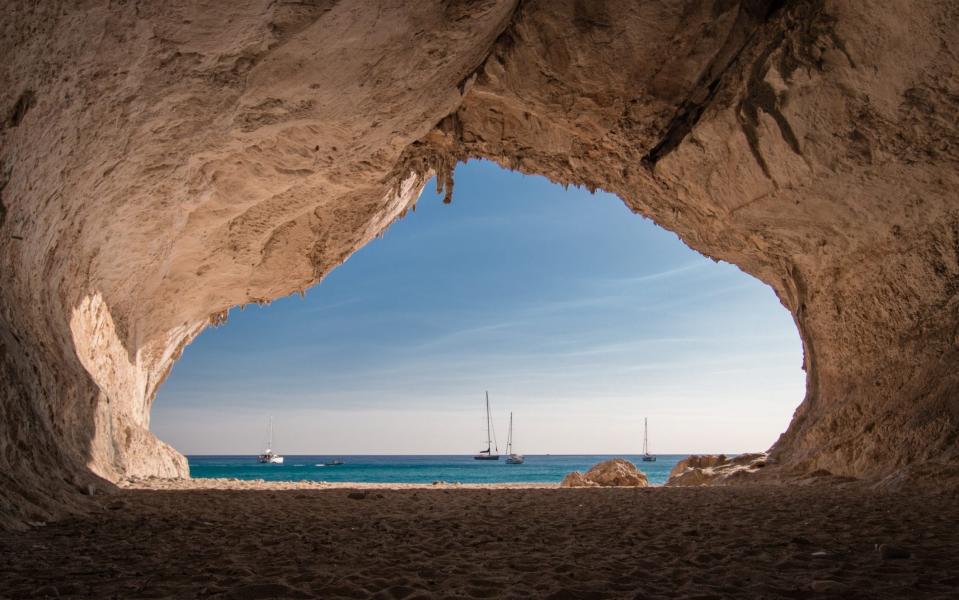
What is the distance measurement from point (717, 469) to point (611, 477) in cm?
305

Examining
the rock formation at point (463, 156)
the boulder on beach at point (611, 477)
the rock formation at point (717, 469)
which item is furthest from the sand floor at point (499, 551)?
the boulder on beach at point (611, 477)

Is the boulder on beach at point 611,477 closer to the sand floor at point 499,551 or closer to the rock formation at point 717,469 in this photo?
the rock formation at point 717,469

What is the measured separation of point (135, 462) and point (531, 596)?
1175cm

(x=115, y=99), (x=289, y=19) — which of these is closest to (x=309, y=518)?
(x=115, y=99)

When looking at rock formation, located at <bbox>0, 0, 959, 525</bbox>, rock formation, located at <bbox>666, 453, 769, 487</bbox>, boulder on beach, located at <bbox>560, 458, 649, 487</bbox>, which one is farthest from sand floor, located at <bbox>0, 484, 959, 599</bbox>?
boulder on beach, located at <bbox>560, 458, 649, 487</bbox>

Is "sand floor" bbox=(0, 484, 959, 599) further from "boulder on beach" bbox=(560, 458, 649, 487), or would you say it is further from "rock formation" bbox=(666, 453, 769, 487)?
"boulder on beach" bbox=(560, 458, 649, 487)

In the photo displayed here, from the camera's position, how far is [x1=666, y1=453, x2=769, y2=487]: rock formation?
12781 mm

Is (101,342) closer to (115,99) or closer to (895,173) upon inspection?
(115,99)

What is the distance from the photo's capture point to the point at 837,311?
463 inches

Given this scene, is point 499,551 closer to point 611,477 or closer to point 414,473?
point 611,477

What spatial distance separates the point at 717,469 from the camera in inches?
578

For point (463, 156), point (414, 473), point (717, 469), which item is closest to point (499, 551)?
point (463, 156)

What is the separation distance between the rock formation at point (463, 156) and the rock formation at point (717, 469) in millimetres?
1306

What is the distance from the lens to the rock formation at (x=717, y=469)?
12781mm
